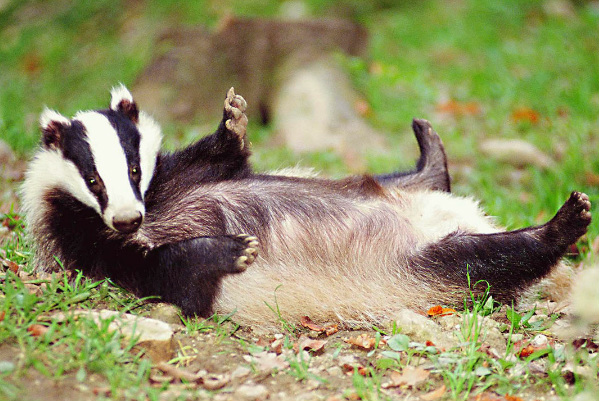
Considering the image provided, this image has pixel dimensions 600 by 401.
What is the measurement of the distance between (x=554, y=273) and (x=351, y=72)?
3.87 meters

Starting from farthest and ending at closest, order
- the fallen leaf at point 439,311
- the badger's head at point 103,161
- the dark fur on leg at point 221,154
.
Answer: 1. the dark fur on leg at point 221,154
2. the fallen leaf at point 439,311
3. the badger's head at point 103,161

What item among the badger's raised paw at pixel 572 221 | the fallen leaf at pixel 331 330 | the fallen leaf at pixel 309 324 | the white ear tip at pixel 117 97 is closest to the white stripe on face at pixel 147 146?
the white ear tip at pixel 117 97

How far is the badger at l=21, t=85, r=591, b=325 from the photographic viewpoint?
2795 mm

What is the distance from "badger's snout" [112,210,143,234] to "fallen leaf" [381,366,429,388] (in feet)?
3.94

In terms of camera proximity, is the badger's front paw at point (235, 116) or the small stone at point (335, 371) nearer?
the small stone at point (335, 371)

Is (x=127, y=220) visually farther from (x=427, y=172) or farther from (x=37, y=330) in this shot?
(x=427, y=172)

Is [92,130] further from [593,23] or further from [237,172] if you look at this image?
[593,23]

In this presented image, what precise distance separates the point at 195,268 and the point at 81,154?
0.72 m

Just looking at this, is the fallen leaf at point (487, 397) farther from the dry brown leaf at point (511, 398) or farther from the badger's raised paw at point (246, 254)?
the badger's raised paw at point (246, 254)

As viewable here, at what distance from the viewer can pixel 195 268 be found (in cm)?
276

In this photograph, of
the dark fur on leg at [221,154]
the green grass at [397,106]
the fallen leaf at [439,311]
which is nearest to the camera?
the green grass at [397,106]

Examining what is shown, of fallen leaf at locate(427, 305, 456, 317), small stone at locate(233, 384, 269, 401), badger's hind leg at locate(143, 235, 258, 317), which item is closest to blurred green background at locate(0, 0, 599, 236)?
fallen leaf at locate(427, 305, 456, 317)

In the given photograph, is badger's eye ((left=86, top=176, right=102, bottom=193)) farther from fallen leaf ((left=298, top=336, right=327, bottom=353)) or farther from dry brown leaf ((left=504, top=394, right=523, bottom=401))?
dry brown leaf ((left=504, top=394, right=523, bottom=401))

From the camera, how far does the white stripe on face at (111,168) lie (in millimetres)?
2584
